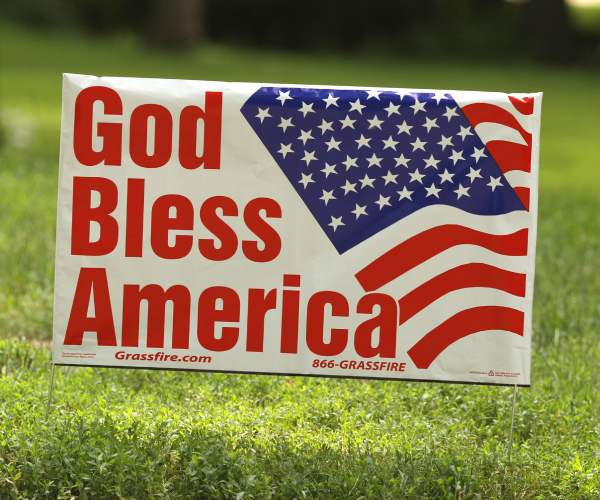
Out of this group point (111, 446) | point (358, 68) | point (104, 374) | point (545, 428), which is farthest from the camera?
point (358, 68)

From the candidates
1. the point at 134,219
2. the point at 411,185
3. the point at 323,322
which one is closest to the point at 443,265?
the point at 411,185

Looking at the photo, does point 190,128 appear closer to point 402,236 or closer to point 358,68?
point 402,236

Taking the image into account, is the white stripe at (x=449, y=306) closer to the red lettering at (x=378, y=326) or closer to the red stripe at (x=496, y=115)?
the red lettering at (x=378, y=326)

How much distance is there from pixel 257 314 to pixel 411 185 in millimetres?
1133

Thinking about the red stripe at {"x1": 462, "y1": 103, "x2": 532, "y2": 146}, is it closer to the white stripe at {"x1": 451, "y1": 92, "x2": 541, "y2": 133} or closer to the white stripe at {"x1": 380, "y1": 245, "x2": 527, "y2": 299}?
the white stripe at {"x1": 451, "y1": 92, "x2": 541, "y2": 133}

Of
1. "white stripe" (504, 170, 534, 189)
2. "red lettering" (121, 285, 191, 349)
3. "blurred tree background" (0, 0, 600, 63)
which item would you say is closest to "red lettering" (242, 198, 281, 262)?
"red lettering" (121, 285, 191, 349)

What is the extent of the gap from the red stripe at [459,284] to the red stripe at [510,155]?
0.58m

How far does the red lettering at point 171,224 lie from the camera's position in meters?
4.28

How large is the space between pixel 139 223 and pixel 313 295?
1.05m

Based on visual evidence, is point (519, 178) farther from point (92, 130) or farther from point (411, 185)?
point (92, 130)

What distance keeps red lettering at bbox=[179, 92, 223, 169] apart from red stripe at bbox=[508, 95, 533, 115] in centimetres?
163

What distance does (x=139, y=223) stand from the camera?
168 inches

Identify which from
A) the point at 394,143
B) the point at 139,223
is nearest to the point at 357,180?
the point at 394,143

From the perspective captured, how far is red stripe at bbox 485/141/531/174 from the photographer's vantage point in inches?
168
